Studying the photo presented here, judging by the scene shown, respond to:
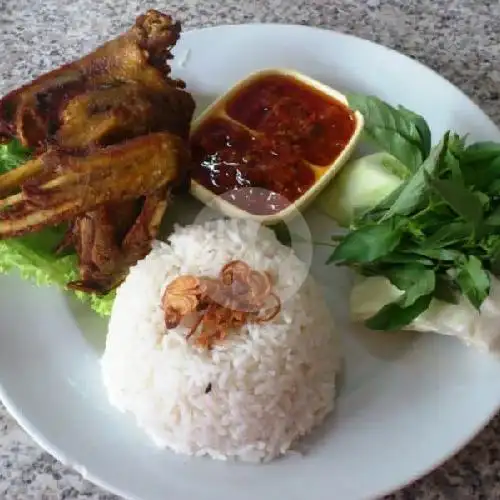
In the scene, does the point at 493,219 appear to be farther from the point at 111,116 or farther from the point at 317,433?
the point at 111,116

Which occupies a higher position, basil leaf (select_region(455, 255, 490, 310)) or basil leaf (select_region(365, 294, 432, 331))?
basil leaf (select_region(455, 255, 490, 310))

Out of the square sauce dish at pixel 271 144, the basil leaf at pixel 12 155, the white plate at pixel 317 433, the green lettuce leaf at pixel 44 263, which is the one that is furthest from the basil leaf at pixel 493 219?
the basil leaf at pixel 12 155

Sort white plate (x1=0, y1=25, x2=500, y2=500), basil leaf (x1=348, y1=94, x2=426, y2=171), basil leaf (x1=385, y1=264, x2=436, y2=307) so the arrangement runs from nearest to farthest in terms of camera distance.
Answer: white plate (x1=0, y1=25, x2=500, y2=500)
basil leaf (x1=385, y1=264, x2=436, y2=307)
basil leaf (x1=348, y1=94, x2=426, y2=171)

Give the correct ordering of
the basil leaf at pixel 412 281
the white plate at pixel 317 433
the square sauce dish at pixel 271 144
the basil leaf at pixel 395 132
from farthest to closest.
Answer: the square sauce dish at pixel 271 144, the basil leaf at pixel 395 132, the basil leaf at pixel 412 281, the white plate at pixel 317 433

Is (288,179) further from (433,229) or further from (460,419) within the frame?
(460,419)

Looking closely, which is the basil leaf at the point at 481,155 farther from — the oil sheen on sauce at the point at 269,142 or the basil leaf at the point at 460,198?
the oil sheen on sauce at the point at 269,142

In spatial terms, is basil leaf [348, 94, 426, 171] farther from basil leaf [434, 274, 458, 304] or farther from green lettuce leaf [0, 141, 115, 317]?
green lettuce leaf [0, 141, 115, 317]

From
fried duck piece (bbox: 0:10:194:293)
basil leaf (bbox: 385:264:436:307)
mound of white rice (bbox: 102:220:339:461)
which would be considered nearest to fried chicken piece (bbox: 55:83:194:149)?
fried duck piece (bbox: 0:10:194:293)

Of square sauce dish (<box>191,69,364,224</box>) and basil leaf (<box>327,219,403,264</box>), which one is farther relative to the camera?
square sauce dish (<box>191,69,364,224</box>)
